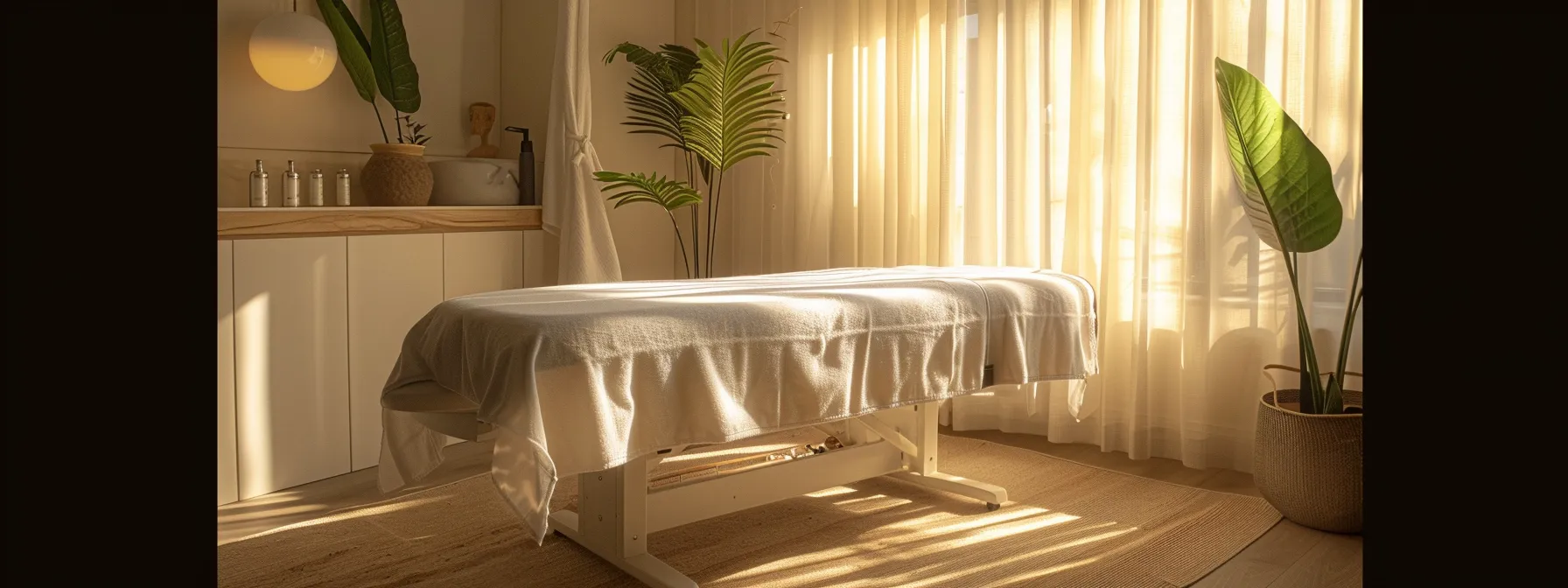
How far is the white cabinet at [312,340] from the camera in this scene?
2.75 metres

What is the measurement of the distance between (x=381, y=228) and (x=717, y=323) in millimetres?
1658

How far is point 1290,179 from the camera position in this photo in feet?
8.14

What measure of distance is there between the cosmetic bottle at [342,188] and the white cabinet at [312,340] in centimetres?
28

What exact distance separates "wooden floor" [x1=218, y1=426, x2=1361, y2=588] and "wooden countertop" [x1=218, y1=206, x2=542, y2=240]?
68 centimetres

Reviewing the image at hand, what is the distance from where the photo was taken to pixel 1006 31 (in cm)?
339

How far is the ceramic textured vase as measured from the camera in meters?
3.25

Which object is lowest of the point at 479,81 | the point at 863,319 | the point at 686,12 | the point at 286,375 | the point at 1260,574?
the point at 1260,574

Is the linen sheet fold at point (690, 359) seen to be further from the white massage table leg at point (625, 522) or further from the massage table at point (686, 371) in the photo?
the white massage table leg at point (625, 522)

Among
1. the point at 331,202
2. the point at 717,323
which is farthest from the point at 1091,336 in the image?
the point at 331,202

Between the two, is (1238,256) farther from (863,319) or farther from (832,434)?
(863,319)

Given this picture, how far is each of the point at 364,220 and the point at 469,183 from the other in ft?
1.67

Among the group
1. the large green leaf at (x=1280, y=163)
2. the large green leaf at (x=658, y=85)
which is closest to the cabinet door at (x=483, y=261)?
the large green leaf at (x=658, y=85)
